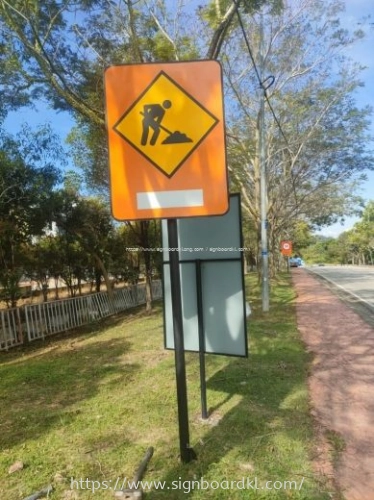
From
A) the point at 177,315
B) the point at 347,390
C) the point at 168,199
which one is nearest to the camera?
the point at 168,199

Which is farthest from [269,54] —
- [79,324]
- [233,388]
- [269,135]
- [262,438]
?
[262,438]

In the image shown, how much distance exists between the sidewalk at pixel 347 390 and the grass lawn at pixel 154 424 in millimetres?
198

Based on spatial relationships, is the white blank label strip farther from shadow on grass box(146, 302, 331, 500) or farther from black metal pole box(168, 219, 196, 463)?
shadow on grass box(146, 302, 331, 500)

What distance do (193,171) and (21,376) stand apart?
16.0ft

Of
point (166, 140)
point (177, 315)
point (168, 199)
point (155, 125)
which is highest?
point (155, 125)

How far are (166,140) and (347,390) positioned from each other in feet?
12.0

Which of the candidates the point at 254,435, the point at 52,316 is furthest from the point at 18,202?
the point at 254,435

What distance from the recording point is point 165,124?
9.58ft

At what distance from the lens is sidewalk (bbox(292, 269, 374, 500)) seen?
3.09 m

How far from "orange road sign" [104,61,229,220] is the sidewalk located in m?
2.18

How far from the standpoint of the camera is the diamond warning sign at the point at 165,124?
2.89 meters

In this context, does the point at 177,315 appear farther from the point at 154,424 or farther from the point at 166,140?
the point at 154,424

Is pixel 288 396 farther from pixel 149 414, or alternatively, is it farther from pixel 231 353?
pixel 149 414

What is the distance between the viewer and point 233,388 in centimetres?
493
